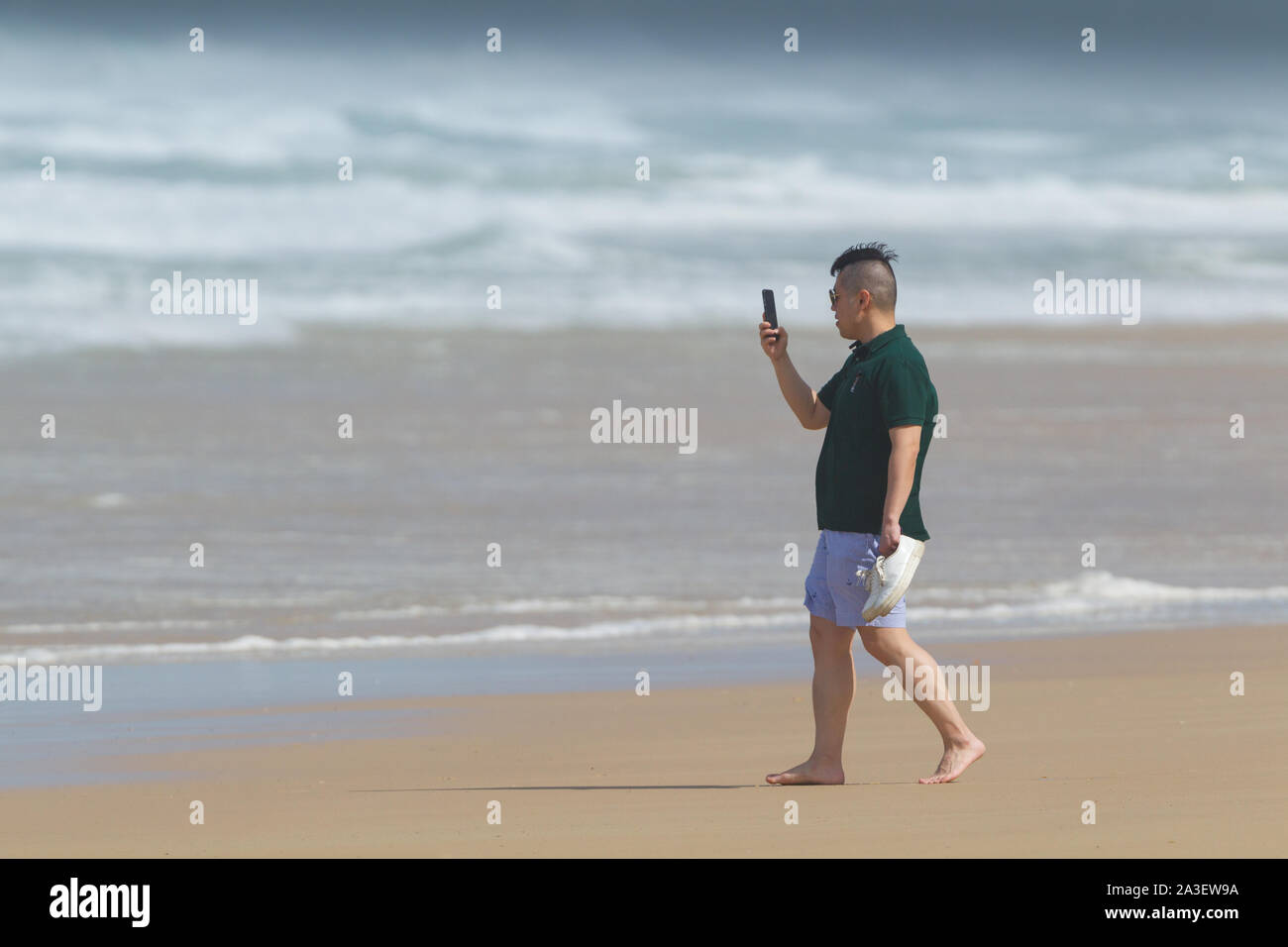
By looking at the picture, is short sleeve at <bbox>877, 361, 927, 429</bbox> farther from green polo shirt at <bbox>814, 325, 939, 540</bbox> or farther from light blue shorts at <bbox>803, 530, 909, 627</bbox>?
light blue shorts at <bbox>803, 530, 909, 627</bbox>

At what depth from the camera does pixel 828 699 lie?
580cm

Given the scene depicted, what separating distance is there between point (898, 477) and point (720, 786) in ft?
4.65

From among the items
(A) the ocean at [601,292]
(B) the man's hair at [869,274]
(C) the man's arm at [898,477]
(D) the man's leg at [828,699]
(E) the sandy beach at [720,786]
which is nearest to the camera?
(E) the sandy beach at [720,786]

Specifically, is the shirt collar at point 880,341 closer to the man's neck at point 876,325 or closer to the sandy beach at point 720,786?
the man's neck at point 876,325

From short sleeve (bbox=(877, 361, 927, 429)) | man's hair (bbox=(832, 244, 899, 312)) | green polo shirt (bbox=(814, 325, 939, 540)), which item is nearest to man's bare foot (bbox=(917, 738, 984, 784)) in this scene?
green polo shirt (bbox=(814, 325, 939, 540))

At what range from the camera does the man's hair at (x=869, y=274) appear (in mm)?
5645

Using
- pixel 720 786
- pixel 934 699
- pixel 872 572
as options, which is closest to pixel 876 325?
pixel 872 572

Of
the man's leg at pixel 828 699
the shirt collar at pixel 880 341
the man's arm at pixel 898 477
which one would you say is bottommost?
the man's leg at pixel 828 699

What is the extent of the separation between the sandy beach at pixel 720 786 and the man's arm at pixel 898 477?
0.84 m

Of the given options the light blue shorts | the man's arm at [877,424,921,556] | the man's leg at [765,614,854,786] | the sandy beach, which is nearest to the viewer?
the sandy beach

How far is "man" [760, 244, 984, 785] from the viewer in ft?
17.9

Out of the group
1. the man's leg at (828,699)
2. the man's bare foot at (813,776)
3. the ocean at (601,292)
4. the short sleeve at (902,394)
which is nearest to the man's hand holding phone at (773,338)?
the short sleeve at (902,394)

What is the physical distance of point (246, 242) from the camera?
32875mm

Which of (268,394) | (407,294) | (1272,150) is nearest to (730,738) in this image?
(268,394)
